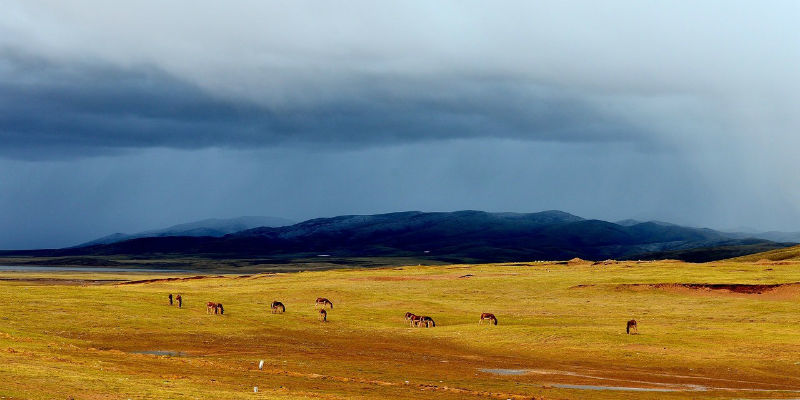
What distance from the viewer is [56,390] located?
29.5m

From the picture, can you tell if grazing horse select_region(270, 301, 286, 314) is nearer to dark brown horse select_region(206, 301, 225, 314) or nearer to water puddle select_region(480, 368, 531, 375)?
dark brown horse select_region(206, 301, 225, 314)

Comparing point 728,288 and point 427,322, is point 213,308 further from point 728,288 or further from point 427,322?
point 728,288

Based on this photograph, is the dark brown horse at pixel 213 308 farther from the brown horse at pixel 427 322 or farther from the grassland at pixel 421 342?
the brown horse at pixel 427 322

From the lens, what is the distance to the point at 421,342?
194 ft

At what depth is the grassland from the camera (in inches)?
1444

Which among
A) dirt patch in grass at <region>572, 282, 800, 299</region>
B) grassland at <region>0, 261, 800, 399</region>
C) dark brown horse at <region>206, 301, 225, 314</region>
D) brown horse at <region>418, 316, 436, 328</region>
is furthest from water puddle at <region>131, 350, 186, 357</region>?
dirt patch in grass at <region>572, 282, 800, 299</region>

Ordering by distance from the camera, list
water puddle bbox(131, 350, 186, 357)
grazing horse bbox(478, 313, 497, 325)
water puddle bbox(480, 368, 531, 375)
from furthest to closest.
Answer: grazing horse bbox(478, 313, 497, 325) < water puddle bbox(131, 350, 186, 357) < water puddle bbox(480, 368, 531, 375)

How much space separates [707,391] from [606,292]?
56.7 m

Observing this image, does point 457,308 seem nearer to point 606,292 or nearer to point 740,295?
point 606,292

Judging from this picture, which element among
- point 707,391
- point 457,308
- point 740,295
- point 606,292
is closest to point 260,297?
point 457,308

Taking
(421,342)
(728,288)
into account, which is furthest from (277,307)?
(728,288)

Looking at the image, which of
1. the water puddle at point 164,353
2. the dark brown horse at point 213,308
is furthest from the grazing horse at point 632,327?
the dark brown horse at point 213,308

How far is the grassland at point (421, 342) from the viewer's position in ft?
120

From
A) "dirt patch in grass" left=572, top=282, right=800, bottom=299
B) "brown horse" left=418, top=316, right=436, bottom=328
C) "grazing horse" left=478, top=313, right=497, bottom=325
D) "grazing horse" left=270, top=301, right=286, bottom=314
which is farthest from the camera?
"dirt patch in grass" left=572, top=282, right=800, bottom=299
